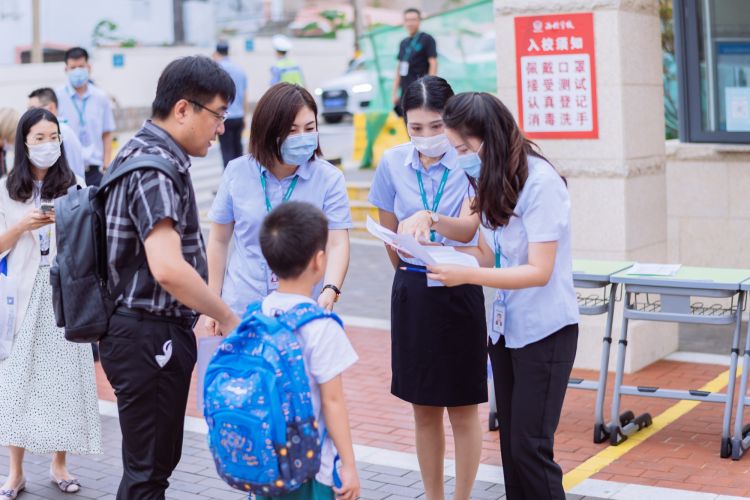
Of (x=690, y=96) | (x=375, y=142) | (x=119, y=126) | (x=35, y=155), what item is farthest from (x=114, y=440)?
(x=119, y=126)

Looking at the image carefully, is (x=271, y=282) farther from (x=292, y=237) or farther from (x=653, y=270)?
(x=653, y=270)

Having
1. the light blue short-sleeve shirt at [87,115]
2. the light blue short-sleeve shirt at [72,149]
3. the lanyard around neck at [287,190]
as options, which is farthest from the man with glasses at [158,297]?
the light blue short-sleeve shirt at [87,115]

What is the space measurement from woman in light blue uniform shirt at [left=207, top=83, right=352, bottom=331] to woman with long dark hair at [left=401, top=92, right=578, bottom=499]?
628mm

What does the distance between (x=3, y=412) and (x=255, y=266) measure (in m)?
1.80

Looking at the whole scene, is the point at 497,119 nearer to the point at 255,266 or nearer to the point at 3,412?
the point at 255,266

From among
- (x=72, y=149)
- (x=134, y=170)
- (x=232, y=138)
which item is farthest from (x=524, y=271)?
(x=232, y=138)

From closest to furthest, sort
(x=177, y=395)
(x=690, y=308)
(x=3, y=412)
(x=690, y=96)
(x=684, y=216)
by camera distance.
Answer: (x=177, y=395) → (x=3, y=412) → (x=690, y=308) → (x=690, y=96) → (x=684, y=216)

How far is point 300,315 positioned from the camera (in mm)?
3410

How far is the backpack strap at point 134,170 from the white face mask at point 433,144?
3.93ft

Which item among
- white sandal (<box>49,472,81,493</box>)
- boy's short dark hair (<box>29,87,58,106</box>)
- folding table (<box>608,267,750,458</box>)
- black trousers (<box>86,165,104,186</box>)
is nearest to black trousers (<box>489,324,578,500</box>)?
folding table (<box>608,267,750,458</box>)

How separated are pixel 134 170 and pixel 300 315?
79 centimetres

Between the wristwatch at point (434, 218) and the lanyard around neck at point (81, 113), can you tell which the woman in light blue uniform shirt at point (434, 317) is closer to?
the wristwatch at point (434, 218)

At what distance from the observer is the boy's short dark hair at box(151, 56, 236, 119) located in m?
3.86

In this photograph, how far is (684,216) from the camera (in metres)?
9.00
